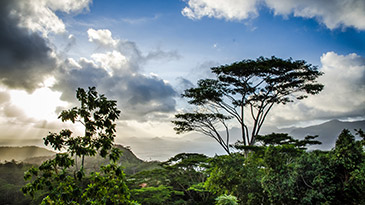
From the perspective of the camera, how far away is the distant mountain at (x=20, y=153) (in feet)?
100

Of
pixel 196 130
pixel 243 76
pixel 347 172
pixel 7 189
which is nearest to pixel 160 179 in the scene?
pixel 196 130

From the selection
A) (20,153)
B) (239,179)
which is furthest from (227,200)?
(20,153)

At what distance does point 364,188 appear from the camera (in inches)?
184

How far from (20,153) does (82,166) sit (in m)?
40.2

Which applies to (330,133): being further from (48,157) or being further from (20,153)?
(20,153)

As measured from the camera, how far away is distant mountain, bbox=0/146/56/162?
30569 millimetres

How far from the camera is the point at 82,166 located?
319cm

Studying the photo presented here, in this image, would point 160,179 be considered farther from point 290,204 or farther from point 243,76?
point 290,204

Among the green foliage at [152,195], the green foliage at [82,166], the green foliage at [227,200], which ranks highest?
the green foliage at [82,166]

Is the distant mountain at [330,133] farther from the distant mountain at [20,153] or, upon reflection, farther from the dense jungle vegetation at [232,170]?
the distant mountain at [20,153]

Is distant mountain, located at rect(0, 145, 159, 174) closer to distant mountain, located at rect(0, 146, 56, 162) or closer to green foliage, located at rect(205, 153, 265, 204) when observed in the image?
distant mountain, located at rect(0, 146, 56, 162)

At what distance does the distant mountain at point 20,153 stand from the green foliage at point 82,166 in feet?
106

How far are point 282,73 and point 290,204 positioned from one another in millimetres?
10668

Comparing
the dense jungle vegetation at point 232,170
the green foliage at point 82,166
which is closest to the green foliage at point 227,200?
the dense jungle vegetation at point 232,170
